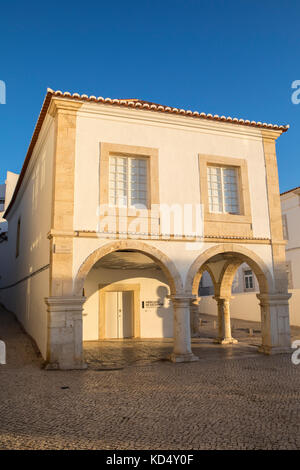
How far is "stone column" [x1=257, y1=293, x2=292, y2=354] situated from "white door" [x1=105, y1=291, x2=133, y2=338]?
245 inches

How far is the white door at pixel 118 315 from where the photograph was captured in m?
15.0

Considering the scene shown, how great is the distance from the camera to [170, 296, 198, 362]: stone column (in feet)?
31.4

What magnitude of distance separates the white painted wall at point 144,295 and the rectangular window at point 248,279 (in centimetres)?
1303

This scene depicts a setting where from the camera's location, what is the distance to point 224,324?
13.5 metres

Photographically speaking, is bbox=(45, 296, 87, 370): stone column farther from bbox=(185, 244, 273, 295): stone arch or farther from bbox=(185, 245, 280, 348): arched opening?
bbox=(185, 244, 273, 295): stone arch

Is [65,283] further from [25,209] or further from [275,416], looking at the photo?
[25,209]

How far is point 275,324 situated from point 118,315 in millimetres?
6910

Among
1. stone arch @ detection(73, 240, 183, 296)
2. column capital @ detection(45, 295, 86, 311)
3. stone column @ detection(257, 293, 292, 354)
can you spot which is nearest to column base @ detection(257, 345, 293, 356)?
stone column @ detection(257, 293, 292, 354)

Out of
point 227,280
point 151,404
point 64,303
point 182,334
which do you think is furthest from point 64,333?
point 227,280

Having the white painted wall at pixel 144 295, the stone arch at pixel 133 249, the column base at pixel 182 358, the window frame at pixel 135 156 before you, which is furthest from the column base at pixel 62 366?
the white painted wall at pixel 144 295

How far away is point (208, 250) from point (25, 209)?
333 inches

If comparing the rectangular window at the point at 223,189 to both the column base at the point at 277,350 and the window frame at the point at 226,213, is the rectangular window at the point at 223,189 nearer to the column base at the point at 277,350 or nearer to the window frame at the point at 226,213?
the window frame at the point at 226,213

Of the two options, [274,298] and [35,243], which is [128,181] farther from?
[274,298]

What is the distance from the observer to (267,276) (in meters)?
10.8
